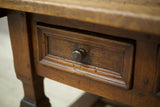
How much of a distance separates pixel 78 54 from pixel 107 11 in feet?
0.51

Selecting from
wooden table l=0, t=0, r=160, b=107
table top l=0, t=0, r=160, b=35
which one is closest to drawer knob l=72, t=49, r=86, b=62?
wooden table l=0, t=0, r=160, b=107

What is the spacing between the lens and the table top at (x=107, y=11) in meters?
0.39

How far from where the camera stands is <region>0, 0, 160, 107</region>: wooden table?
434mm

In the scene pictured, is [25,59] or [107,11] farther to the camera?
[25,59]

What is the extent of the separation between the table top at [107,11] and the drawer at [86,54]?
77mm

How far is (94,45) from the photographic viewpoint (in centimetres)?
53

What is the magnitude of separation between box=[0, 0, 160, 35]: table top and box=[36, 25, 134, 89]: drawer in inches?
3.0

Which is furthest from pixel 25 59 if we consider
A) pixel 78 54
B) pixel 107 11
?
pixel 107 11

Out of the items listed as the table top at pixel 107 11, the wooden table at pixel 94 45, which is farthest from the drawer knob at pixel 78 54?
the table top at pixel 107 11

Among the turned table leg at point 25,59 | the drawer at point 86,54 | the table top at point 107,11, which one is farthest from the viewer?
the turned table leg at point 25,59

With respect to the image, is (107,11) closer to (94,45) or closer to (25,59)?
(94,45)

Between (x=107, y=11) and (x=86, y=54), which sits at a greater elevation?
(x=107, y=11)

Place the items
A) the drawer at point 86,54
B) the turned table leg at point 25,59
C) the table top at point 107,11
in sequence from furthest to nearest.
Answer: the turned table leg at point 25,59
the drawer at point 86,54
the table top at point 107,11

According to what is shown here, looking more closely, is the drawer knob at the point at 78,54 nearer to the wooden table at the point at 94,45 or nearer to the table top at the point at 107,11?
the wooden table at the point at 94,45
